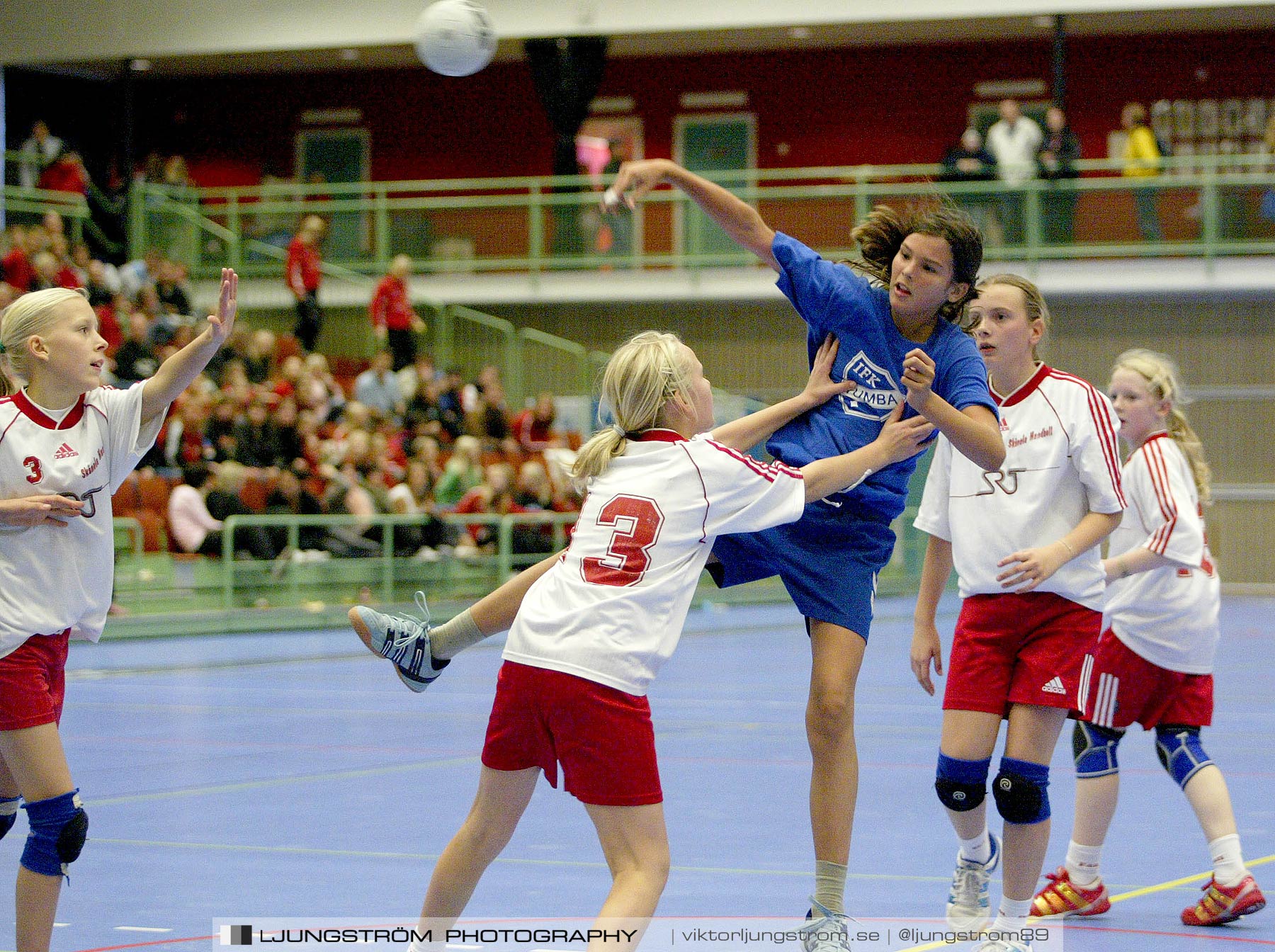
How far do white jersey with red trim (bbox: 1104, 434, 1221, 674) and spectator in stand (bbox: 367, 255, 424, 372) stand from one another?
14790 mm

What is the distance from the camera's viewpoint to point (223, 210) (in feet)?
72.4

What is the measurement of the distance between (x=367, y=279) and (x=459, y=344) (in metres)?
1.47

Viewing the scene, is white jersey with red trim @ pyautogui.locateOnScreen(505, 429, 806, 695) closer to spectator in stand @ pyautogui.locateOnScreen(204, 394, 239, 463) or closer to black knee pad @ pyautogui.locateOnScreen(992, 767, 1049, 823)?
black knee pad @ pyautogui.locateOnScreen(992, 767, 1049, 823)

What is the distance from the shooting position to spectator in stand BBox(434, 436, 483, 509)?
17078 millimetres

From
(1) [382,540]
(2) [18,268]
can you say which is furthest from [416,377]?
(2) [18,268]

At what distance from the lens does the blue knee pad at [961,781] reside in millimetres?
4703

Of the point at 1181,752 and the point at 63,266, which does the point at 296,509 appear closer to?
the point at 63,266

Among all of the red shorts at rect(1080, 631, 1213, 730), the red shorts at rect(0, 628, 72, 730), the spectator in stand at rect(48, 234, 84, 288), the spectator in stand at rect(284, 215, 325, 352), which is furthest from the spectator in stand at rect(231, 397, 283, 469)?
the red shorts at rect(0, 628, 72, 730)

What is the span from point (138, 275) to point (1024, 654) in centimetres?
1655

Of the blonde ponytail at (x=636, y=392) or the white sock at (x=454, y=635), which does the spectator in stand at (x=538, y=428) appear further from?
the blonde ponytail at (x=636, y=392)

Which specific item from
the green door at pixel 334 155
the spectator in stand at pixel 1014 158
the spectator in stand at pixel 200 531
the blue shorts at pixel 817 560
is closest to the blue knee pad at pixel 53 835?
the blue shorts at pixel 817 560

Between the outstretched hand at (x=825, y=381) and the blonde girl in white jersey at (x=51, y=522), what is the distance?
162 centimetres

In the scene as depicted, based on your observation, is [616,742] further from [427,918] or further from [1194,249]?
[1194,249]

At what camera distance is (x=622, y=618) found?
368cm
